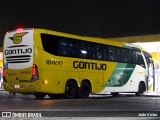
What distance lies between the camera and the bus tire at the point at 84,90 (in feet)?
59.2

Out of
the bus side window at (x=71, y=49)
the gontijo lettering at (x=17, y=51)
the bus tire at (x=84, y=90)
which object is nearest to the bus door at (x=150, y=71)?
the bus tire at (x=84, y=90)

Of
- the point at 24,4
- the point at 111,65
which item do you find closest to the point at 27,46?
the point at 24,4

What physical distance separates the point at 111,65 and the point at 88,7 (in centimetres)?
769

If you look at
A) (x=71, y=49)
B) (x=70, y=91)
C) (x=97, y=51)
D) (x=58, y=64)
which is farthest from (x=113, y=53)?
(x=58, y=64)

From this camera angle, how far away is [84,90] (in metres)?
18.4

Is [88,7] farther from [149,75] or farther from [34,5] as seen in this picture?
[149,75]

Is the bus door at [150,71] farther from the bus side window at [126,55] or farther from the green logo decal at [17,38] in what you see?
the green logo decal at [17,38]

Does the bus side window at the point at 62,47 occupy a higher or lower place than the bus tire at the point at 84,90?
higher

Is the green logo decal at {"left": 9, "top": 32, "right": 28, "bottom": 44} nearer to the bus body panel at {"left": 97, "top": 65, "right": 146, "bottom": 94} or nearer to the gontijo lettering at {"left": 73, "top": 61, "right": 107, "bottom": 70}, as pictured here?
→ the gontijo lettering at {"left": 73, "top": 61, "right": 107, "bottom": 70}

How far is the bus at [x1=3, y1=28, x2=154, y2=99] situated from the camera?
16.5 metres

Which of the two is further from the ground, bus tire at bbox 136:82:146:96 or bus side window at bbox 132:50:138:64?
bus side window at bbox 132:50:138:64

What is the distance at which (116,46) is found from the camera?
2061 cm

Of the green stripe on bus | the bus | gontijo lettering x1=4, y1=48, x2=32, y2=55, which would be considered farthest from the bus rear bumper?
the green stripe on bus

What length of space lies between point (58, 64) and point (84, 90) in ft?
6.85
